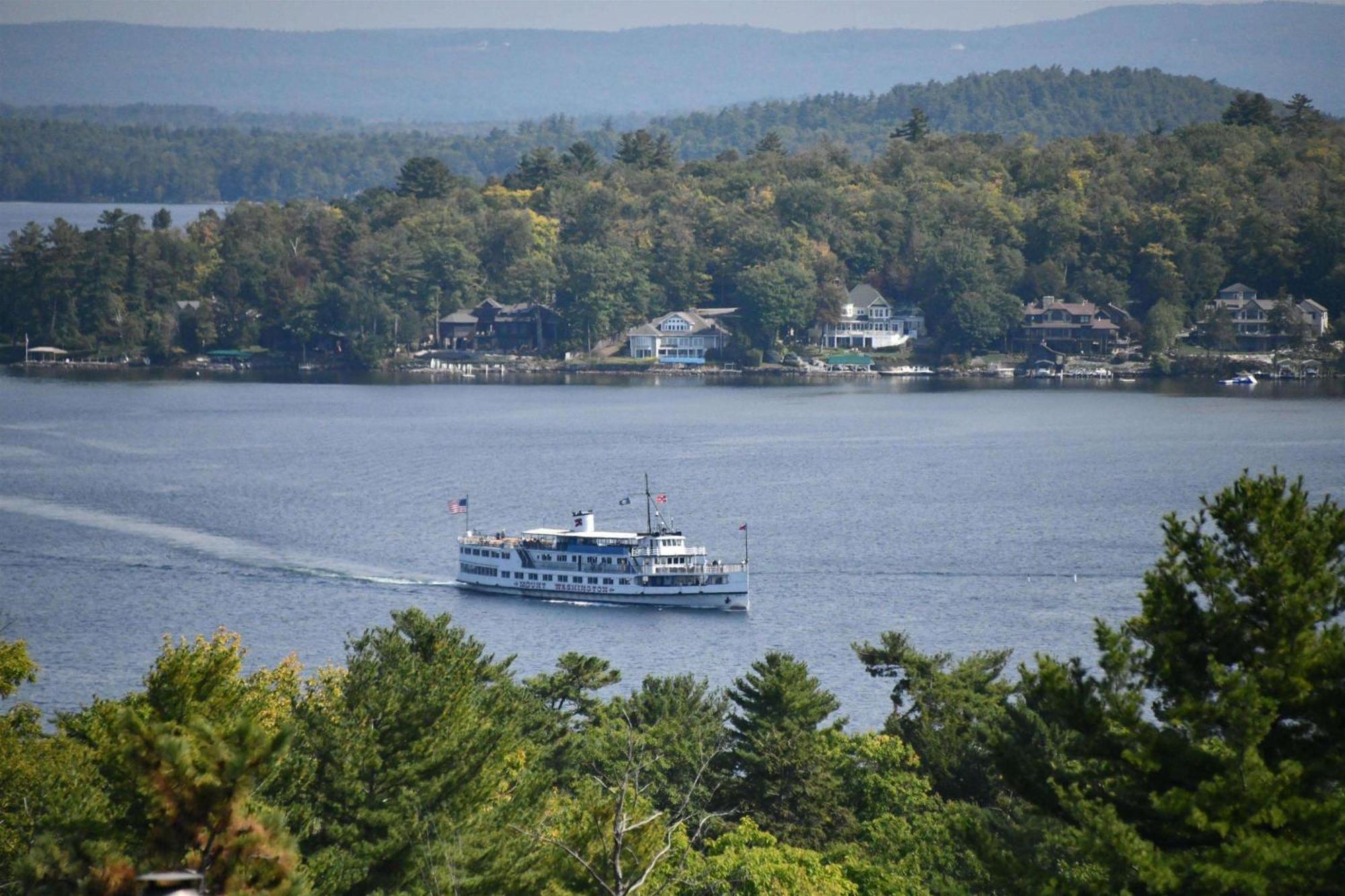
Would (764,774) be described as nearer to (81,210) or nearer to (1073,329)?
(1073,329)

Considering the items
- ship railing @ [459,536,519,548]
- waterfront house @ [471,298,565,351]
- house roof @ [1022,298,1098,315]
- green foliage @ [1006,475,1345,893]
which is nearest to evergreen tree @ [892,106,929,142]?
house roof @ [1022,298,1098,315]

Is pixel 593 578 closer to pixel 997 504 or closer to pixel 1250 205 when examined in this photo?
pixel 997 504

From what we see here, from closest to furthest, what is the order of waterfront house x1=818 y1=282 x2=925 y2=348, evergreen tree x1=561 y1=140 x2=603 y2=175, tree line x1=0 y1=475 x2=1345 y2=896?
tree line x1=0 y1=475 x2=1345 y2=896, waterfront house x1=818 y1=282 x2=925 y2=348, evergreen tree x1=561 y1=140 x2=603 y2=175

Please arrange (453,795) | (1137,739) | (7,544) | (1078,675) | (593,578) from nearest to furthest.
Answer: (1137,739) < (1078,675) < (453,795) < (593,578) < (7,544)

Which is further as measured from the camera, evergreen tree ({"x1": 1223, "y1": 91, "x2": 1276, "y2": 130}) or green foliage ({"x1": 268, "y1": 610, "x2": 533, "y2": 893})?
evergreen tree ({"x1": 1223, "y1": 91, "x2": 1276, "y2": 130})

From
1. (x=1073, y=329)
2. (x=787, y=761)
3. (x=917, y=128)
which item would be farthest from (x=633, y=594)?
(x=917, y=128)

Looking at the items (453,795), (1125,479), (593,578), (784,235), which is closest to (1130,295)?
(784,235)

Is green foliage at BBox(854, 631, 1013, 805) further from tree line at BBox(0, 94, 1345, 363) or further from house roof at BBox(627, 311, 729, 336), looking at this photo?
house roof at BBox(627, 311, 729, 336)
